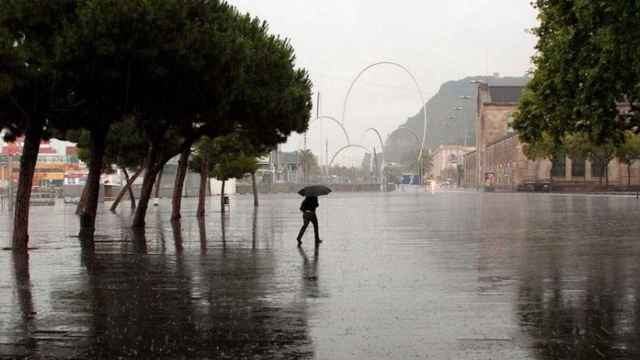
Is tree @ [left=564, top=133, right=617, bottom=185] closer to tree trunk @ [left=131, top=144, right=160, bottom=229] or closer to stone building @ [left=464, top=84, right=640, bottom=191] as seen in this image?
stone building @ [left=464, top=84, right=640, bottom=191]

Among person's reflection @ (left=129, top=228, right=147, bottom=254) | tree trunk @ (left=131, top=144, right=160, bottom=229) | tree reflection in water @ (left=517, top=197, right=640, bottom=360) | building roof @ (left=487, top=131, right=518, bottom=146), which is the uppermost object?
building roof @ (left=487, top=131, right=518, bottom=146)

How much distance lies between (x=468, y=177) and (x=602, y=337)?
588 feet

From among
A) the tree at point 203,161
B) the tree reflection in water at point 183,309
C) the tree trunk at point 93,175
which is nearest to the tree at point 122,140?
the tree at point 203,161

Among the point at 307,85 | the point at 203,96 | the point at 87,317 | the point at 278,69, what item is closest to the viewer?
the point at 87,317

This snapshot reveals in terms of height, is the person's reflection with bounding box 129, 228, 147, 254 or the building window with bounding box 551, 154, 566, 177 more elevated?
the building window with bounding box 551, 154, 566, 177

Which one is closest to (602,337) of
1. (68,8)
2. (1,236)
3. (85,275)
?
(85,275)

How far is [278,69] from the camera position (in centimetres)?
3191

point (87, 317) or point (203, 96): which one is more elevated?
point (203, 96)

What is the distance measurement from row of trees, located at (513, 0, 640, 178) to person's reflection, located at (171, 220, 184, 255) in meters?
12.4

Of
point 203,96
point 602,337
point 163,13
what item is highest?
point 163,13

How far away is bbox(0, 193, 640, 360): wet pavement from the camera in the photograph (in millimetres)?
8797

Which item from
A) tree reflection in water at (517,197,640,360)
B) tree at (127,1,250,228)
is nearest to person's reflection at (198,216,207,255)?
tree at (127,1,250,228)

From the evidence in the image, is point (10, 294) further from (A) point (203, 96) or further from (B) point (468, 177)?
(B) point (468, 177)

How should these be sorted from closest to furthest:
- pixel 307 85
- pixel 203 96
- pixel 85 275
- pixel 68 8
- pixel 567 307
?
1. pixel 567 307
2. pixel 85 275
3. pixel 68 8
4. pixel 203 96
5. pixel 307 85
